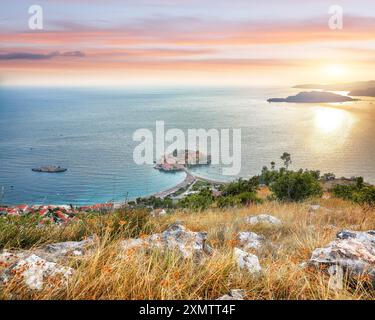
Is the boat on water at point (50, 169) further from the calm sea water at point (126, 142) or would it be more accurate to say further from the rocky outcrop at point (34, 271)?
the rocky outcrop at point (34, 271)

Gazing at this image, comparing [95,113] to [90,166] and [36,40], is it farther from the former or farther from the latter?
[36,40]

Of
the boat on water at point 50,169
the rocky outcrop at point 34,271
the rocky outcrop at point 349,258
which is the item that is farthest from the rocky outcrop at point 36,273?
the boat on water at point 50,169

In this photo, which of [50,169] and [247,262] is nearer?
[247,262]

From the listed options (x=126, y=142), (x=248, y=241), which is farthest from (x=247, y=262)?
(x=126, y=142)

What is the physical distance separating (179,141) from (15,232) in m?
66.3

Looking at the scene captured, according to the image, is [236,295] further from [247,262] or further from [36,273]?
[36,273]

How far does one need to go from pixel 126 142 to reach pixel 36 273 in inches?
2531

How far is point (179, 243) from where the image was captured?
101 inches

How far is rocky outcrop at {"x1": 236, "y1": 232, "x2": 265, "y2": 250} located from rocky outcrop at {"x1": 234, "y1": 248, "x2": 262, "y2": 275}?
517 millimetres

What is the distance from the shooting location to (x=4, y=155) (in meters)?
55.4

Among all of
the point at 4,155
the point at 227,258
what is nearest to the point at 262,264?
the point at 227,258

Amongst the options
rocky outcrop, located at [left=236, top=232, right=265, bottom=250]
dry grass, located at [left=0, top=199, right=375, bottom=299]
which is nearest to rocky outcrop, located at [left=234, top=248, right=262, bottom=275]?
dry grass, located at [left=0, top=199, right=375, bottom=299]

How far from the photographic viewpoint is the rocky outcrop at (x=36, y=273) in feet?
6.01

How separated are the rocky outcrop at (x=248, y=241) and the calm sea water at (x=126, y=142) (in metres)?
33.0
